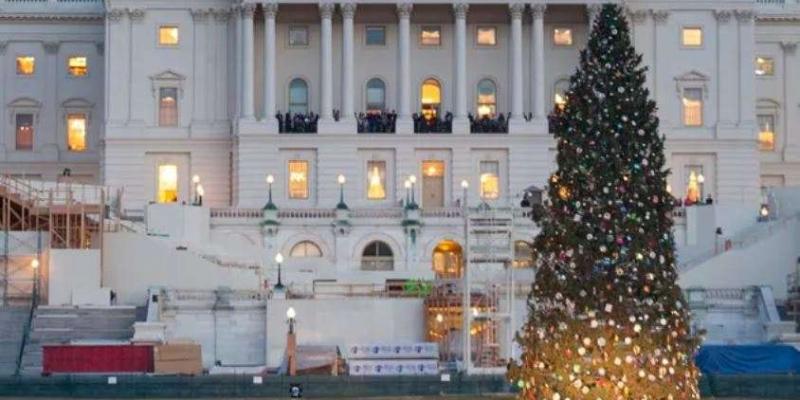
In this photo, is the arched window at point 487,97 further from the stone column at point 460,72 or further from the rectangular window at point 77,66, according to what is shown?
the rectangular window at point 77,66

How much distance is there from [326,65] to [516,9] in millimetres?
9935

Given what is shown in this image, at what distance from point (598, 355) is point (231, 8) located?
6907 cm

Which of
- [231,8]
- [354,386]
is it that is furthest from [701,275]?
[231,8]

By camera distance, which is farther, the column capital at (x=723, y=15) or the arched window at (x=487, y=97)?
the column capital at (x=723, y=15)

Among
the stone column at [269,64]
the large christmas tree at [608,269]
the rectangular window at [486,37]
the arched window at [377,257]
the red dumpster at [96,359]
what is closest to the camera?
the large christmas tree at [608,269]

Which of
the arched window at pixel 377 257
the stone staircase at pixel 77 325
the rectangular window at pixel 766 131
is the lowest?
the stone staircase at pixel 77 325

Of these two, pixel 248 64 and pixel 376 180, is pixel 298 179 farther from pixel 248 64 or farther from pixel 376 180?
pixel 248 64

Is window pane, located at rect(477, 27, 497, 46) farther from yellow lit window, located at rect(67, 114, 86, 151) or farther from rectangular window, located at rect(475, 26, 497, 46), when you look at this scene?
yellow lit window, located at rect(67, 114, 86, 151)

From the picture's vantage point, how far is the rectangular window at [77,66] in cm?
11031

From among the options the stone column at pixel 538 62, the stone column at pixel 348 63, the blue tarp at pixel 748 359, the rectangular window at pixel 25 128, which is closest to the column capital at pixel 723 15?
the stone column at pixel 538 62

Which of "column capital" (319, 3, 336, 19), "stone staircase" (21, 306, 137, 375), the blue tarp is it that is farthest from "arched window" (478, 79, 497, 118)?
the blue tarp

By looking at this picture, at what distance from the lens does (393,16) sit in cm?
10056

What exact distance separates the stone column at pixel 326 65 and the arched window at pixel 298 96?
222 cm

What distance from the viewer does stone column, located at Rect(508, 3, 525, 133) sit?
98.4 meters
